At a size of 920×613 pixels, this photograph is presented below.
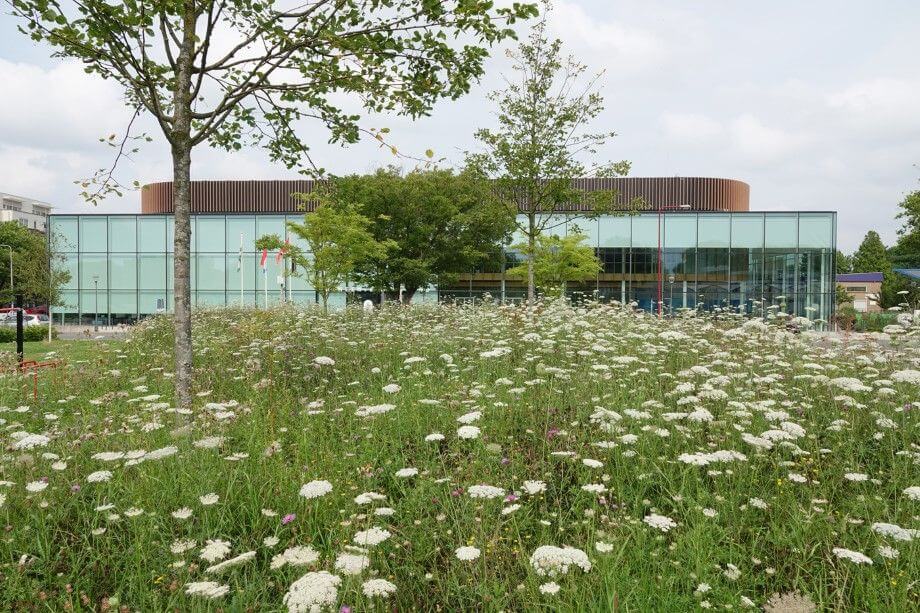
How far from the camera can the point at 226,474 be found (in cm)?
412

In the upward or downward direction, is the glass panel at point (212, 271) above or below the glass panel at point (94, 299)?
above

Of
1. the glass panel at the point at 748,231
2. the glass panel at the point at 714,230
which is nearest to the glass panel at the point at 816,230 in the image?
the glass panel at the point at 748,231

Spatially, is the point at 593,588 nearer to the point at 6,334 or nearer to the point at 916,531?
the point at 916,531

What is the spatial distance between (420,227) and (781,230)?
79.3 ft

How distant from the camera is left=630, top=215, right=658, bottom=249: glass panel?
40469 mm

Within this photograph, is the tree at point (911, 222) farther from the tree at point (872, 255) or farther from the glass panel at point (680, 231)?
the tree at point (872, 255)

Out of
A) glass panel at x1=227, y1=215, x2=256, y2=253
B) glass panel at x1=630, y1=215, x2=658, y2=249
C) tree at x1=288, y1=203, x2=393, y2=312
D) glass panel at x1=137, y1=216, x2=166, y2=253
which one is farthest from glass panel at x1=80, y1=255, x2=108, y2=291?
glass panel at x1=630, y1=215, x2=658, y2=249

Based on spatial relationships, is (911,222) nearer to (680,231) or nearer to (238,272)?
(680,231)

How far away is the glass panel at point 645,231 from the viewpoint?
40.5 m

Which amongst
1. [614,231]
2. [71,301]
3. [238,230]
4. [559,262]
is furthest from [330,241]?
[71,301]

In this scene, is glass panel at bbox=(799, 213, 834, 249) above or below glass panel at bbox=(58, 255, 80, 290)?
above

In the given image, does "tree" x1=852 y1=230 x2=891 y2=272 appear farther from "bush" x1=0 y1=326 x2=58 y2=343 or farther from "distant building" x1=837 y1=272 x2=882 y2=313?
Answer: "bush" x1=0 y1=326 x2=58 y2=343

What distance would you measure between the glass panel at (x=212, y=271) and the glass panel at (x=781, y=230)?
38.9 metres

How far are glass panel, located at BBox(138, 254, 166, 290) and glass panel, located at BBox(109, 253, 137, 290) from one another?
20.6 inches
